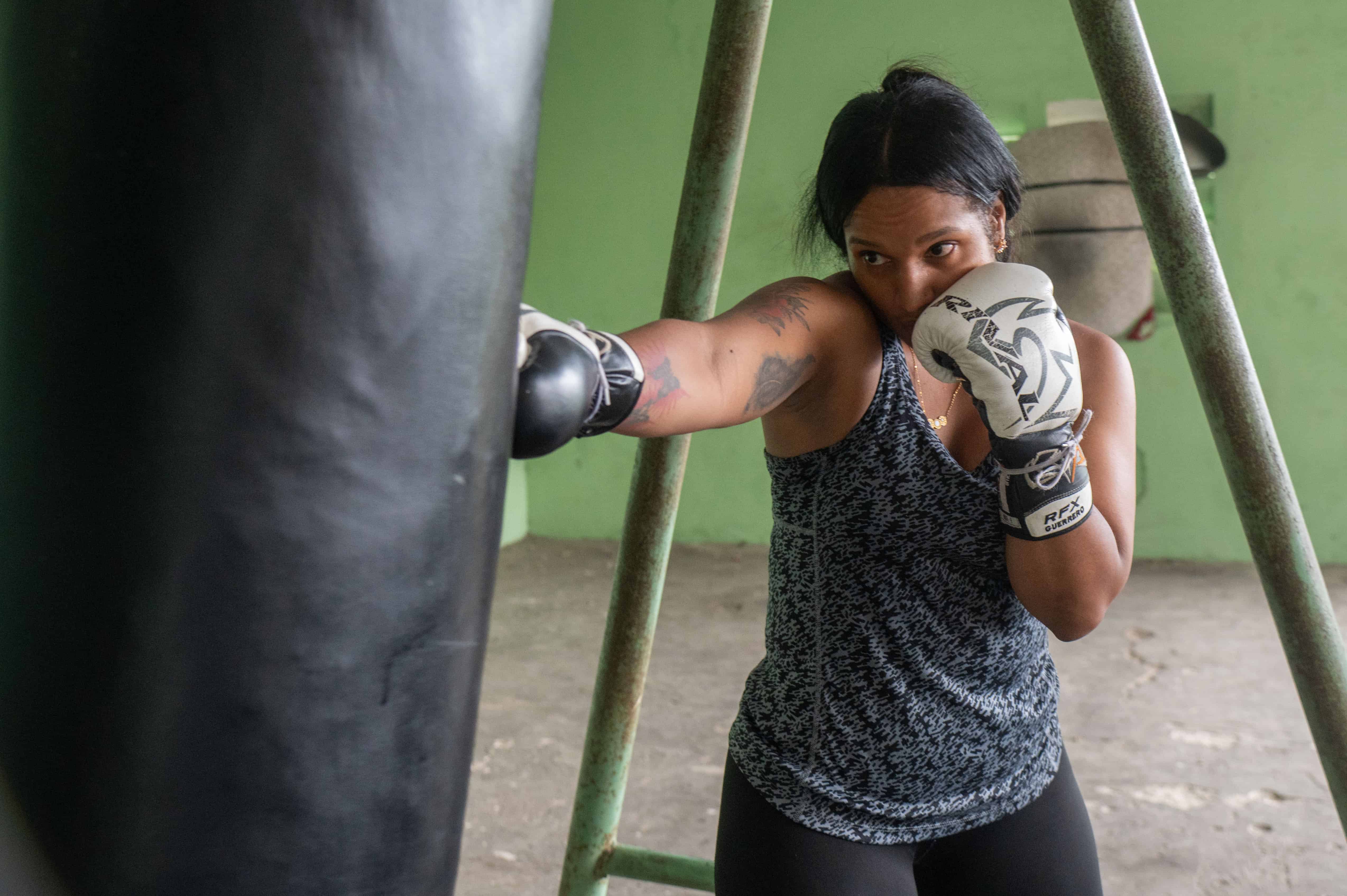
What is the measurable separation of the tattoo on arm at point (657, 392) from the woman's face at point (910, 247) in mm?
321

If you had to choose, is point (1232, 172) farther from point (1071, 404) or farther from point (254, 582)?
point (254, 582)

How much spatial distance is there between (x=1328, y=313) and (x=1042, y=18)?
1524 mm

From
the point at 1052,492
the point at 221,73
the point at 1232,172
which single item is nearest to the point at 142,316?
the point at 221,73

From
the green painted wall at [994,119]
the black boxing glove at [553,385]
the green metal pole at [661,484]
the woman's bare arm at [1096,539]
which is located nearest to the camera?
the black boxing glove at [553,385]

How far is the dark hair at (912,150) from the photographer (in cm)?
92

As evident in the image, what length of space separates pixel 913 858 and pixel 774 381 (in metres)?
0.47

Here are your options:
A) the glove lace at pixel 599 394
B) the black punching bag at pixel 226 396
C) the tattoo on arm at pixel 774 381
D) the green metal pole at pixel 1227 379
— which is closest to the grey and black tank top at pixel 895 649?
the tattoo on arm at pixel 774 381

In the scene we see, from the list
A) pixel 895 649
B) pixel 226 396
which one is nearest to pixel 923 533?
pixel 895 649

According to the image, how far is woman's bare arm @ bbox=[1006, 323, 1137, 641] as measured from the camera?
2.90 feet

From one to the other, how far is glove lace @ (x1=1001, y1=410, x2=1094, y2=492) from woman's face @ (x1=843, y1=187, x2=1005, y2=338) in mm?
161

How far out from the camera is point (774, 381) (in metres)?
0.80

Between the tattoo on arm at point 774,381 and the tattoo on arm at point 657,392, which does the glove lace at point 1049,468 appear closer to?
the tattoo on arm at point 774,381

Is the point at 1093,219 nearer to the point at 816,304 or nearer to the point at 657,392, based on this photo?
the point at 816,304

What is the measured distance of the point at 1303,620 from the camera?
0.76 meters
